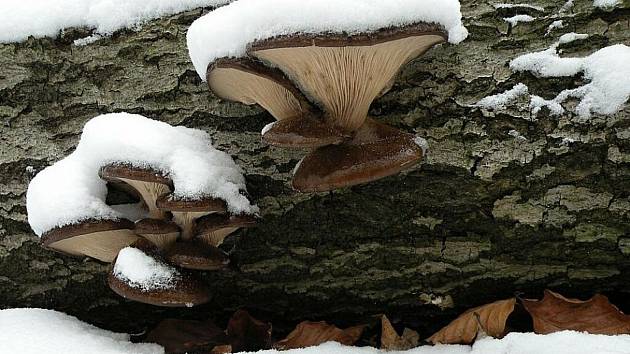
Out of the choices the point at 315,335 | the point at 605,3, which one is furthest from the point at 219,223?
the point at 605,3

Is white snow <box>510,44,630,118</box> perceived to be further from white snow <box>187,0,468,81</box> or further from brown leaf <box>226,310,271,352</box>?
brown leaf <box>226,310,271,352</box>

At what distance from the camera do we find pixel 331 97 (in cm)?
265

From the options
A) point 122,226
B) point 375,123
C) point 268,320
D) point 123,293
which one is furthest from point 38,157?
point 375,123

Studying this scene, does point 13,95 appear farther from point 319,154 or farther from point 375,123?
point 375,123

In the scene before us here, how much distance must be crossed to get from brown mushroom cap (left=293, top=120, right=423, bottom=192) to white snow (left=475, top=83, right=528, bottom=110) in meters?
0.46

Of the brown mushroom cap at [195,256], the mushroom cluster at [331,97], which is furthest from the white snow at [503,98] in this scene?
the brown mushroom cap at [195,256]

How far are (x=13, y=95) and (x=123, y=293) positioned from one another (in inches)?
54.4

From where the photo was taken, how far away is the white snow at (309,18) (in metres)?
2.20

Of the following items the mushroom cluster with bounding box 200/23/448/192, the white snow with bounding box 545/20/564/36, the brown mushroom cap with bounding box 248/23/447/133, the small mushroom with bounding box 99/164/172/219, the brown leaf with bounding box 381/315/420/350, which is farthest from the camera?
the brown leaf with bounding box 381/315/420/350

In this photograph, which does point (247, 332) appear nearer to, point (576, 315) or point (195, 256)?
point (195, 256)

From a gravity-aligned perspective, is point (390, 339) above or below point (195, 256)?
below

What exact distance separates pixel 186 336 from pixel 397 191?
1.34 metres

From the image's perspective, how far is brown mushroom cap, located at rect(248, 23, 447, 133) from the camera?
2.19 metres

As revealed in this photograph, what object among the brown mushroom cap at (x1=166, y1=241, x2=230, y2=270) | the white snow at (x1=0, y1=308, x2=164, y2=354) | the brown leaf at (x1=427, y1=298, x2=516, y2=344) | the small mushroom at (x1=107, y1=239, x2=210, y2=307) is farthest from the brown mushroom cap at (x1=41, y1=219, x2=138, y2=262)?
the brown leaf at (x1=427, y1=298, x2=516, y2=344)
